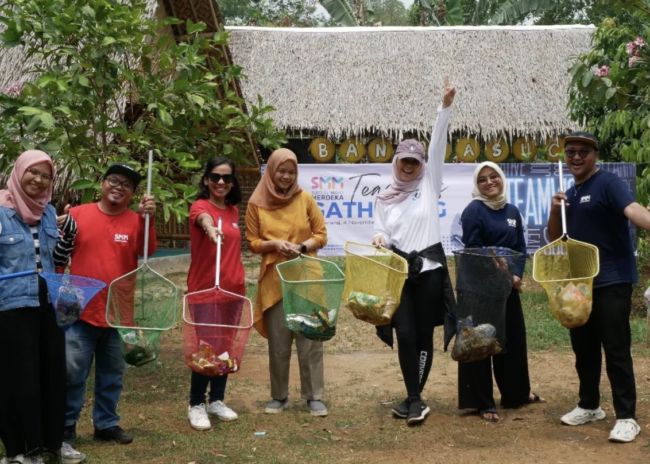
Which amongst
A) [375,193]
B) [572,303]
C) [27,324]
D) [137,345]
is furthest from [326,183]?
[27,324]

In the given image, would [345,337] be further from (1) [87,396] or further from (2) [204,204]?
(2) [204,204]

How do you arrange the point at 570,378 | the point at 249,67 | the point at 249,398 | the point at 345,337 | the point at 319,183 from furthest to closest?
the point at 249,67
the point at 319,183
the point at 345,337
the point at 570,378
the point at 249,398

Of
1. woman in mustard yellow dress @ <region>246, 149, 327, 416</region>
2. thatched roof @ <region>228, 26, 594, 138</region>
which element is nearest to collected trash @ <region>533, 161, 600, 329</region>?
woman in mustard yellow dress @ <region>246, 149, 327, 416</region>

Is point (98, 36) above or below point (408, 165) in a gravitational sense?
above

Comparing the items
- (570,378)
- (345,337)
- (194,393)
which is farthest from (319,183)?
(194,393)

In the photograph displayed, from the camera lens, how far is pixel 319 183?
1287 cm

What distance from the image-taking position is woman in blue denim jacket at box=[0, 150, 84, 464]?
441cm

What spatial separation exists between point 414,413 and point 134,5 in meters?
3.41

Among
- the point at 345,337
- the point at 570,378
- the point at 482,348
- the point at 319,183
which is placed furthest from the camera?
the point at 319,183

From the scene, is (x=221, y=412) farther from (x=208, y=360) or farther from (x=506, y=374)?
(x=506, y=374)

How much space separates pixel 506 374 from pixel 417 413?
2.54 ft

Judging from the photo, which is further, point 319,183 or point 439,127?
point 319,183

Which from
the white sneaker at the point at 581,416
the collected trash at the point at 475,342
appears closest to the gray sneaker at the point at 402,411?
the collected trash at the point at 475,342

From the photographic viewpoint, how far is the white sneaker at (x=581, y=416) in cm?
547
